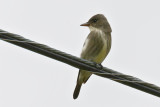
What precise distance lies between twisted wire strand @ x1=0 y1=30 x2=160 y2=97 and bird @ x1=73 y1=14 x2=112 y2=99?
99.4 inches

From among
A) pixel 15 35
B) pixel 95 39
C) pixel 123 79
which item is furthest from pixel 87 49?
pixel 15 35

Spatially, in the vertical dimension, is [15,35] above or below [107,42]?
above

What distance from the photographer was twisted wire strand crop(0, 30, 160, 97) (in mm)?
5328

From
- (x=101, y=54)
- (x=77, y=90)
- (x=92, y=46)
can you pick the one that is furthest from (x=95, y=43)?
(x=77, y=90)

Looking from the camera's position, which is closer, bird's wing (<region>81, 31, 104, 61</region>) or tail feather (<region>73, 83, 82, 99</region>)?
bird's wing (<region>81, 31, 104, 61</region>)

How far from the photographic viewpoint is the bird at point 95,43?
28.3ft

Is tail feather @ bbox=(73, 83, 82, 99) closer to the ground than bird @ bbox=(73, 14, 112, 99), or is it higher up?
closer to the ground

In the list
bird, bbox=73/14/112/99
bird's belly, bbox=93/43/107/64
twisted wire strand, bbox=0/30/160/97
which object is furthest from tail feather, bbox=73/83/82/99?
twisted wire strand, bbox=0/30/160/97

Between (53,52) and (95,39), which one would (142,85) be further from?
(95,39)

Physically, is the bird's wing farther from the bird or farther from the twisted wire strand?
the twisted wire strand

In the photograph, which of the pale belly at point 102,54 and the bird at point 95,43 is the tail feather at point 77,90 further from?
the pale belly at point 102,54

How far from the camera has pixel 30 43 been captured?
17.7 ft

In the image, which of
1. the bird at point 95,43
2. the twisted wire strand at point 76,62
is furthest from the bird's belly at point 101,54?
the twisted wire strand at point 76,62

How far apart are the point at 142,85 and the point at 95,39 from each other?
3.15 m
